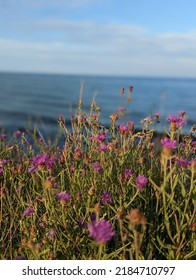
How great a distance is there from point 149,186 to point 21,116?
78.5 ft

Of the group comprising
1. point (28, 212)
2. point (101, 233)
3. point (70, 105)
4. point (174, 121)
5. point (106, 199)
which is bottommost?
point (28, 212)

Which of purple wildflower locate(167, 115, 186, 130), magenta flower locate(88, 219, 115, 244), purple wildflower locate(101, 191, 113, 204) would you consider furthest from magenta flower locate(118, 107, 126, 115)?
magenta flower locate(88, 219, 115, 244)

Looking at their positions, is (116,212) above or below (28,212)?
above

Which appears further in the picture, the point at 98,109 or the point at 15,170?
the point at 98,109

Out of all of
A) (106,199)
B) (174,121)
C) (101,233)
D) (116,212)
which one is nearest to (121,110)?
(174,121)

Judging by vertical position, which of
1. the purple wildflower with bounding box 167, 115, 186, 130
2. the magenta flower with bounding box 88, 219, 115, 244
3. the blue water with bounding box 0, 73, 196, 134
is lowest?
the blue water with bounding box 0, 73, 196, 134

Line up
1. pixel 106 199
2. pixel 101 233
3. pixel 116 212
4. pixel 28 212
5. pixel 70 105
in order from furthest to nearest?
Result: pixel 70 105
pixel 28 212
pixel 106 199
pixel 116 212
pixel 101 233

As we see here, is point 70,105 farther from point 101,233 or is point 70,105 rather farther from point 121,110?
point 101,233

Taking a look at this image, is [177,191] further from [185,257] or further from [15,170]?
[15,170]

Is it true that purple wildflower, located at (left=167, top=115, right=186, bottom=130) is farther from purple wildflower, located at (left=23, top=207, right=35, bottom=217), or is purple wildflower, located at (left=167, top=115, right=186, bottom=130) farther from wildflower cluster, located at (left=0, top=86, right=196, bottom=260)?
purple wildflower, located at (left=23, top=207, right=35, bottom=217)

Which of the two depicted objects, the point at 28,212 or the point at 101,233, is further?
the point at 28,212

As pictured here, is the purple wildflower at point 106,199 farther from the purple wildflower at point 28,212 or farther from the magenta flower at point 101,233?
the magenta flower at point 101,233

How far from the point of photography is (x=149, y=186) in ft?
9.16
